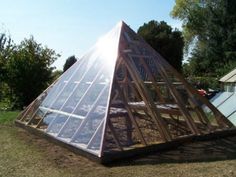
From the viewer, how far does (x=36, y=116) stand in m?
10.5

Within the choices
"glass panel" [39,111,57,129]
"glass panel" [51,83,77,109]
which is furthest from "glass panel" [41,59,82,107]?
"glass panel" [39,111,57,129]

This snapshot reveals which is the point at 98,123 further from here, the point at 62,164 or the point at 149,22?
the point at 149,22

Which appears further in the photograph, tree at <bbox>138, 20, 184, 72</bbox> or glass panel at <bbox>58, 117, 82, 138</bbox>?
tree at <bbox>138, 20, 184, 72</bbox>

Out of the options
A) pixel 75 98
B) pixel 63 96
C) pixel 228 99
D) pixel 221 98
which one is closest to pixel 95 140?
pixel 75 98

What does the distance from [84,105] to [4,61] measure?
11522 mm

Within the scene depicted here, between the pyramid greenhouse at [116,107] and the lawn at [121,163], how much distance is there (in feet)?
0.94

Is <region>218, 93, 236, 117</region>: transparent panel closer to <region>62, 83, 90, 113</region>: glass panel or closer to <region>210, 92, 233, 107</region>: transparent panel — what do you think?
<region>210, 92, 233, 107</region>: transparent panel

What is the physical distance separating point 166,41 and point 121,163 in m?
31.0

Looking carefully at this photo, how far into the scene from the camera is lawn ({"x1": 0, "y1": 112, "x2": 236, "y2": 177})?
639 centimetres

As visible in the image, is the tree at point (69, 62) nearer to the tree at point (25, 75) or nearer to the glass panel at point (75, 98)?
the tree at point (25, 75)

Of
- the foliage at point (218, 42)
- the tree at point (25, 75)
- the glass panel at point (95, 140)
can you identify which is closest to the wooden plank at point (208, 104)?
the glass panel at point (95, 140)

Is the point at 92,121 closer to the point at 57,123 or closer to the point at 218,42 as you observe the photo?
the point at 57,123

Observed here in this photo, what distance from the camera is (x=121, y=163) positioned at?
7.03 m

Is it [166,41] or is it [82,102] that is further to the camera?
[166,41]
